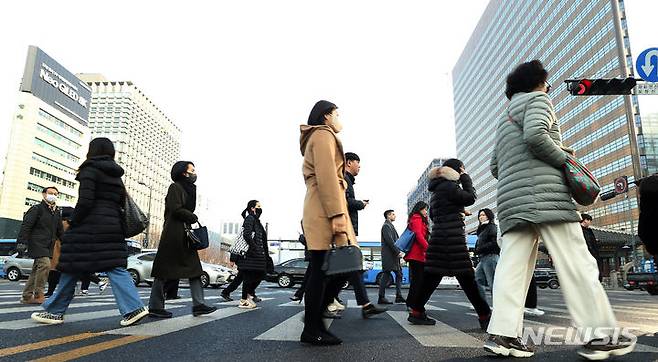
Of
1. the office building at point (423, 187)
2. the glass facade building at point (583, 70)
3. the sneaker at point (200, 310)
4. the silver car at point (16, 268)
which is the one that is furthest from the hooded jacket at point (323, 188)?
the office building at point (423, 187)

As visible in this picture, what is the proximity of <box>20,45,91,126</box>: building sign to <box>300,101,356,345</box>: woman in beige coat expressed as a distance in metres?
79.7

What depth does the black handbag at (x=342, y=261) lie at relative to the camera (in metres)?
2.86

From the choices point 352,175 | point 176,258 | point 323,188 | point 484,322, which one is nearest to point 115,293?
point 176,258

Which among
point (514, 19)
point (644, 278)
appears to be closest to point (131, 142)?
point (514, 19)

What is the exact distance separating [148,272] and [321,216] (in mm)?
15134

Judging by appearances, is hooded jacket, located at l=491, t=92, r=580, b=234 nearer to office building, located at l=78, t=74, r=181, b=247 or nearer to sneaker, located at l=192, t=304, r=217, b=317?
sneaker, located at l=192, t=304, r=217, b=317

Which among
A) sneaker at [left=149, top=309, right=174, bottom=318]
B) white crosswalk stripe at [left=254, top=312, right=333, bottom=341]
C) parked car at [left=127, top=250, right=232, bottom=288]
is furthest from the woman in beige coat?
parked car at [left=127, top=250, right=232, bottom=288]

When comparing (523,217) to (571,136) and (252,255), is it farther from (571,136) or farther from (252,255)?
(571,136)

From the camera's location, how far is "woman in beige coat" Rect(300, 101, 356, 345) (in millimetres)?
2971

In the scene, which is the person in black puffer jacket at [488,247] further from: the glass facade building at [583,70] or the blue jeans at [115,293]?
the glass facade building at [583,70]

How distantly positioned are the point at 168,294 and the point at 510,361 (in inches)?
239

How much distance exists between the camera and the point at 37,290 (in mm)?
6660

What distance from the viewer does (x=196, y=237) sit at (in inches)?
197

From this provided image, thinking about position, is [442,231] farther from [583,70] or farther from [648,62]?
[583,70]
